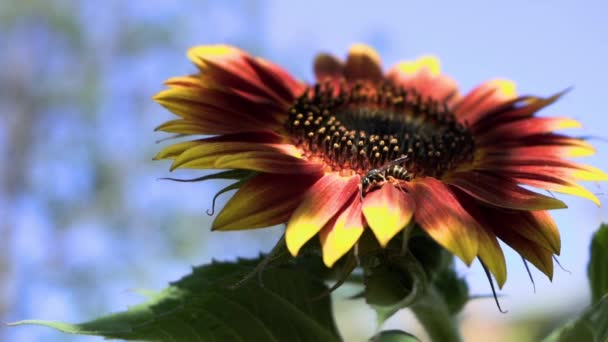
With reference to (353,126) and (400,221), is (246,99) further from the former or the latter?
(400,221)

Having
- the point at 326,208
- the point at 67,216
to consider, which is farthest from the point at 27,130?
the point at 326,208

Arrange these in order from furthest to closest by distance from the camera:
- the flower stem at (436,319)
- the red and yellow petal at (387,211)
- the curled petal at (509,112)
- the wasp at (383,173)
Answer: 1. the curled petal at (509,112)
2. the flower stem at (436,319)
3. the wasp at (383,173)
4. the red and yellow petal at (387,211)

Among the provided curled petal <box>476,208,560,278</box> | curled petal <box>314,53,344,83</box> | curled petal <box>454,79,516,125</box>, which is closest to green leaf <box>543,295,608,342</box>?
curled petal <box>476,208,560,278</box>

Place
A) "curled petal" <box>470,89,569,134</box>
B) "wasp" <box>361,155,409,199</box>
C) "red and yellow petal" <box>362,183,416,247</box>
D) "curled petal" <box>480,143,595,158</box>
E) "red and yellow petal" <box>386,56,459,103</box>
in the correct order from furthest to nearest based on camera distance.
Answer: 1. "red and yellow petal" <box>386,56,459,103</box>
2. "curled petal" <box>470,89,569,134</box>
3. "curled petal" <box>480,143,595,158</box>
4. "wasp" <box>361,155,409,199</box>
5. "red and yellow petal" <box>362,183,416,247</box>

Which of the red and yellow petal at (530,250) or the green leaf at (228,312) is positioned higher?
the green leaf at (228,312)

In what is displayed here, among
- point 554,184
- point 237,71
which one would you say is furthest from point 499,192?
point 237,71

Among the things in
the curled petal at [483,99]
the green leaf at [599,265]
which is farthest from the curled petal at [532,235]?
the curled petal at [483,99]

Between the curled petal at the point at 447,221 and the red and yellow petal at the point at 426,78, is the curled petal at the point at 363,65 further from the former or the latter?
the curled petal at the point at 447,221

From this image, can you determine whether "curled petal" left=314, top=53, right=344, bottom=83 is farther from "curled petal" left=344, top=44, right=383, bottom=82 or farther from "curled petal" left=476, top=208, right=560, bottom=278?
"curled petal" left=476, top=208, right=560, bottom=278
